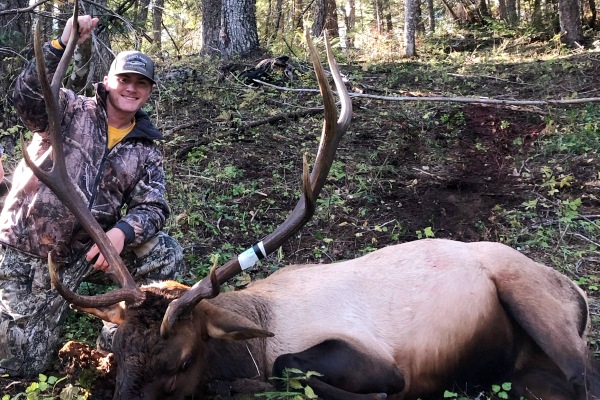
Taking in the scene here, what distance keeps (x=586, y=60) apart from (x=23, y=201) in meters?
11.0

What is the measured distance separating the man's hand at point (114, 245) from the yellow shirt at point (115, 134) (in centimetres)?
73

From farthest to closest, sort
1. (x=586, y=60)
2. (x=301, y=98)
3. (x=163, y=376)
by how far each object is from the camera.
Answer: (x=586, y=60) < (x=301, y=98) < (x=163, y=376)

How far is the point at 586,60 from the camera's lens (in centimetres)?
1201

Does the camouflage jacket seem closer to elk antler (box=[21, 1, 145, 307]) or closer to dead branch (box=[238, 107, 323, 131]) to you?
elk antler (box=[21, 1, 145, 307])

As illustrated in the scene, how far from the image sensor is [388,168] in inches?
311

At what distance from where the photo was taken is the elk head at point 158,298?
3.49 m

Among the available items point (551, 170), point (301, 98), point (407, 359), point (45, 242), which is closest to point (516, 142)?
point (551, 170)

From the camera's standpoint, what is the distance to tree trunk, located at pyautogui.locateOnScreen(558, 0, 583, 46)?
45.5ft

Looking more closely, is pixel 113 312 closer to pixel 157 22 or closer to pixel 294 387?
pixel 294 387

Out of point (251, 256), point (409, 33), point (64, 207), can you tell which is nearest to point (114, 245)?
point (64, 207)

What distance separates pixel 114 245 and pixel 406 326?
2168 millimetres

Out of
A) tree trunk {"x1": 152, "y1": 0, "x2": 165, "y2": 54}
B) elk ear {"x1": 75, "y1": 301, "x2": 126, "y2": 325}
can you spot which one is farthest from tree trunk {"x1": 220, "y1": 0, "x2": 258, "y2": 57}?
elk ear {"x1": 75, "y1": 301, "x2": 126, "y2": 325}

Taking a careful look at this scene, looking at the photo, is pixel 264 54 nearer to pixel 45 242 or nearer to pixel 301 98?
pixel 301 98

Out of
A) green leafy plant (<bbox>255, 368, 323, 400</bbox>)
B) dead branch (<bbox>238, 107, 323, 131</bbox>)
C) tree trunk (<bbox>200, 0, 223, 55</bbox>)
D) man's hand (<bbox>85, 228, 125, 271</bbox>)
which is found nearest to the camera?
green leafy plant (<bbox>255, 368, 323, 400</bbox>)
